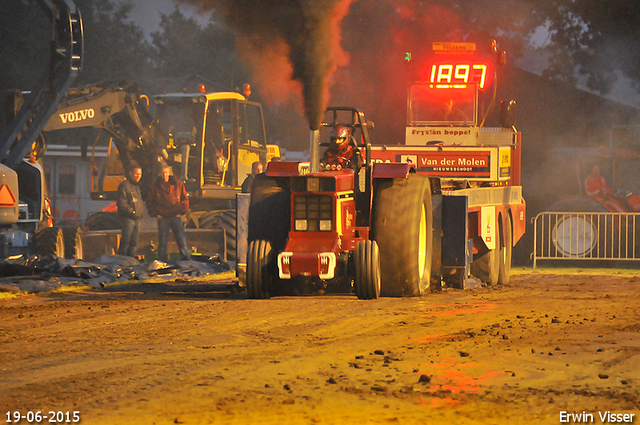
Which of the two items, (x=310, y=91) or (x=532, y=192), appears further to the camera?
(x=532, y=192)

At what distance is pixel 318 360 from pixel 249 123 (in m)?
16.0

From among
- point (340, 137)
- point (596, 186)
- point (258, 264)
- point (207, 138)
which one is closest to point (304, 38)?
point (340, 137)

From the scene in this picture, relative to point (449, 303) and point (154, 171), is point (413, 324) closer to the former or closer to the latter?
point (449, 303)

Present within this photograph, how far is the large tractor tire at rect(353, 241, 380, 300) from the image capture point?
11.4 m

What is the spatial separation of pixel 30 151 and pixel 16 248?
6.07 feet

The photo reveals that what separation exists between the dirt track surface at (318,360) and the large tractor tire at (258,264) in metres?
0.24

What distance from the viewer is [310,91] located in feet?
41.9

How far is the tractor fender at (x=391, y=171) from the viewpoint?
12.0 m

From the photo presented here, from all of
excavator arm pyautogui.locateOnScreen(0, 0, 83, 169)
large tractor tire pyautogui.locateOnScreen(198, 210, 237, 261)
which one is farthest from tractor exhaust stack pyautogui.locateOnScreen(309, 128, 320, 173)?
large tractor tire pyautogui.locateOnScreen(198, 210, 237, 261)

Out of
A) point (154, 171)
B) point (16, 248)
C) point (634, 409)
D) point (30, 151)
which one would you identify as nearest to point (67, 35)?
point (30, 151)

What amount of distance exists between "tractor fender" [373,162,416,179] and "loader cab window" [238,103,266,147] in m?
10.8

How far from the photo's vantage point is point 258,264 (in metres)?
11.7

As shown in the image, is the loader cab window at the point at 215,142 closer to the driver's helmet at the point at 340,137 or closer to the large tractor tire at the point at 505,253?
the large tractor tire at the point at 505,253

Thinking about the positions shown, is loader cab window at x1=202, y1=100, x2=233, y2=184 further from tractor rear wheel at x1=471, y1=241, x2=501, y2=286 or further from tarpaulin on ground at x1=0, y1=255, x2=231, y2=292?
tractor rear wheel at x1=471, y1=241, x2=501, y2=286
